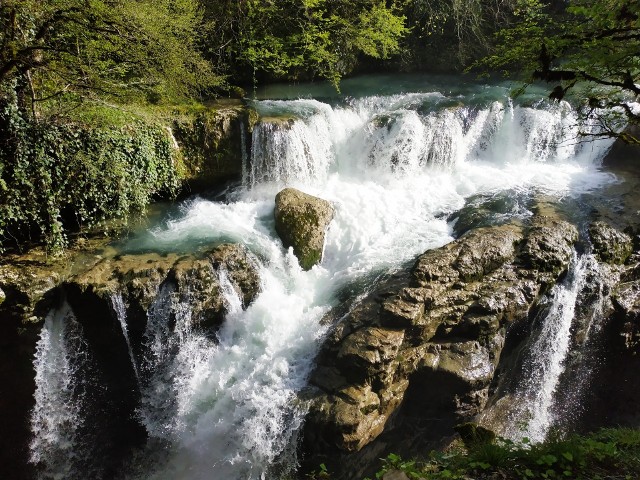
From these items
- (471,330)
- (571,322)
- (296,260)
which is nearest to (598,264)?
(571,322)

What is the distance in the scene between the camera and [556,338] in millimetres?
7113

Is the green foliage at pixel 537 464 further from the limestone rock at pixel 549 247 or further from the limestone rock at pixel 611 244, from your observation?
the limestone rock at pixel 611 244

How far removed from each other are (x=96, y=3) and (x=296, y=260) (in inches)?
190

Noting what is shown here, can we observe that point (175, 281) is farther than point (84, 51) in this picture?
Yes

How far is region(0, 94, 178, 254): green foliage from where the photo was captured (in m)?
5.89

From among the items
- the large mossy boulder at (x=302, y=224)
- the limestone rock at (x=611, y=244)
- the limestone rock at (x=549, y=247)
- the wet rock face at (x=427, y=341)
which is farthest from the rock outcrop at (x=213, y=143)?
the limestone rock at (x=611, y=244)

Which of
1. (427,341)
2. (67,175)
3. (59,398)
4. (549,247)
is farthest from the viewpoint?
(549,247)

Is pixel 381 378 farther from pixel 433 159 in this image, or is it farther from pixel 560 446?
pixel 433 159

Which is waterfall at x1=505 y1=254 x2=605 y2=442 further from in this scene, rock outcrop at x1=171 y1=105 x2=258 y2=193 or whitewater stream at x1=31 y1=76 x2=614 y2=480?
rock outcrop at x1=171 y1=105 x2=258 y2=193

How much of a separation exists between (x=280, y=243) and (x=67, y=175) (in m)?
3.56

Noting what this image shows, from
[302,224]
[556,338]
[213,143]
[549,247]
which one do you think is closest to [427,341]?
[556,338]

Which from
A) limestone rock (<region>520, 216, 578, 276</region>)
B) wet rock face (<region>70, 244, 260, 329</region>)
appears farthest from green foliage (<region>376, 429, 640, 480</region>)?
wet rock face (<region>70, 244, 260, 329</region>)

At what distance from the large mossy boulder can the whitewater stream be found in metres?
0.20

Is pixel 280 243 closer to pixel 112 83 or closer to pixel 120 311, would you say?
pixel 120 311
